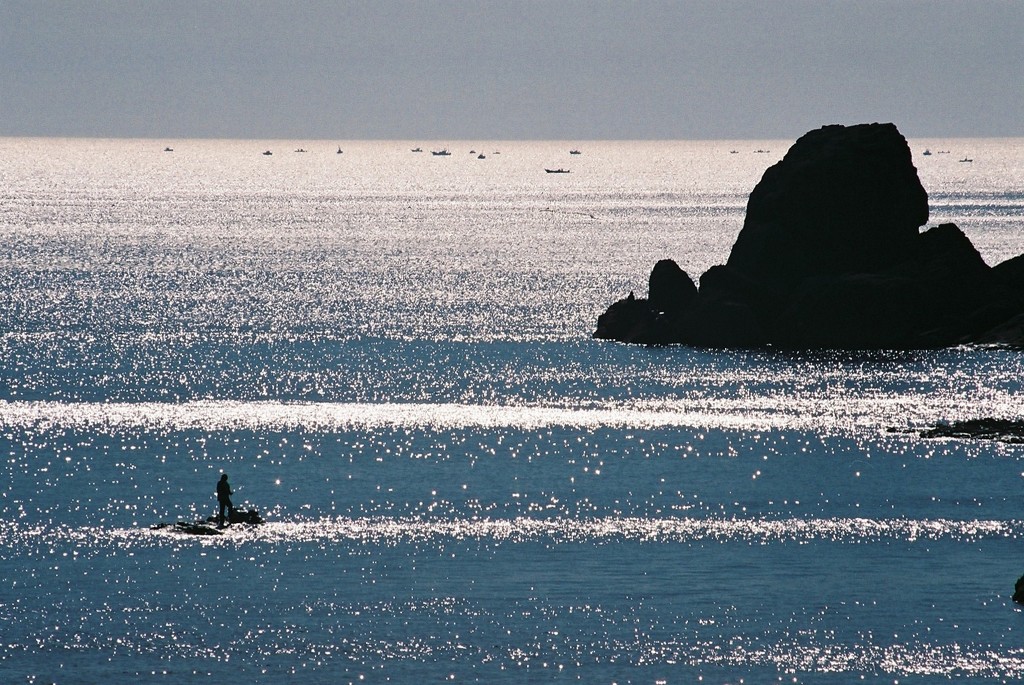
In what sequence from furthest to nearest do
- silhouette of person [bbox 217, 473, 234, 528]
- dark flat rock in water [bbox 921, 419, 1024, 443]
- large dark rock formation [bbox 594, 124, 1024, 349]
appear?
1. large dark rock formation [bbox 594, 124, 1024, 349]
2. dark flat rock in water [bbox 921, 419, 1024, 443]
3. silhouette of person [bbox 217, 473, 234, 528]

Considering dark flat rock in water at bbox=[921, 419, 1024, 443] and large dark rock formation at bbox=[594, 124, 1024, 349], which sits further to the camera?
large dark rock formation at bbox=[594, 124, 1024, 349]

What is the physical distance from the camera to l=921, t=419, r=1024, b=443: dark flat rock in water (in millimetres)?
82375

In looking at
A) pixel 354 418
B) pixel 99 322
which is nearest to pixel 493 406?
pixel 354 418

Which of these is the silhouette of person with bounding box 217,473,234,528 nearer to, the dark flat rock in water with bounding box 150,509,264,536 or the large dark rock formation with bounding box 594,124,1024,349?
the dark flat rock in water with bounding box 150,509,264,536

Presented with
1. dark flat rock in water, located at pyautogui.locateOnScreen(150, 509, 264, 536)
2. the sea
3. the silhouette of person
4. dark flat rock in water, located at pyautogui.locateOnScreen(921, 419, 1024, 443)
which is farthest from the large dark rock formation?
the silhouette of person

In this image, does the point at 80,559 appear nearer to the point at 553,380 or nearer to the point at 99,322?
the point at 553,380

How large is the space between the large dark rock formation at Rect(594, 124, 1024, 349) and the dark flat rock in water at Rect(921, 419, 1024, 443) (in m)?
26.7

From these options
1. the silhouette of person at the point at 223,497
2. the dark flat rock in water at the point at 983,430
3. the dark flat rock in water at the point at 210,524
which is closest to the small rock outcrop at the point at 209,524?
the dark flat rock in water at the point at 210,524

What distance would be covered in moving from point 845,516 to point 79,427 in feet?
133

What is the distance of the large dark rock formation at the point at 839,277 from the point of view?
112 m

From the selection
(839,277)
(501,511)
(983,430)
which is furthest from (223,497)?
(839,277)

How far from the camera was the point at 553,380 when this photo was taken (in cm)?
10269

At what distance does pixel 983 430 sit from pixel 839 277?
108 feet

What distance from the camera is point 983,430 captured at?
8331cm
